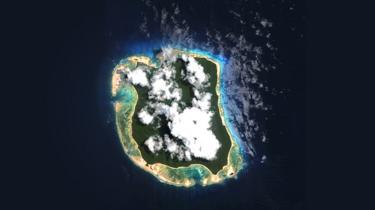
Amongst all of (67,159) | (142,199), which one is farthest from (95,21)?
(142,199)

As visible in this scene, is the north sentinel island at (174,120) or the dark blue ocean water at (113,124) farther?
the north sentinel island at (174,120)

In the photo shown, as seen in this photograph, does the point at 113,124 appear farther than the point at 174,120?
Yes

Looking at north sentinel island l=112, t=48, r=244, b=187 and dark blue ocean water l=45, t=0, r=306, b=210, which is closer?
dark blue ocean water l=45, t=0, r=306, b=210

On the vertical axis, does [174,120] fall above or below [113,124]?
above
